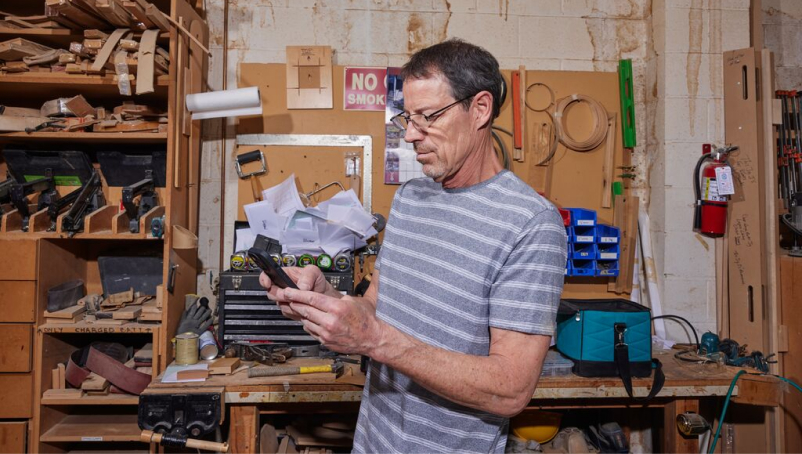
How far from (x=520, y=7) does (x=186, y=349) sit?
8.18ft

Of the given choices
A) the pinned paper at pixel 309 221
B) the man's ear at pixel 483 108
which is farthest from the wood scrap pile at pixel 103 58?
the man's ear at pixel 483 108

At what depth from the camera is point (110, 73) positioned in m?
2.27

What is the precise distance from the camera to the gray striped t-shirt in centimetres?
106

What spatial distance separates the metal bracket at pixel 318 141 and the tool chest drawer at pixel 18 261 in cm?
107

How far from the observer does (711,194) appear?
97.3 inches

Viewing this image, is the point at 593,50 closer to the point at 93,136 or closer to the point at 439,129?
the point at 439,129

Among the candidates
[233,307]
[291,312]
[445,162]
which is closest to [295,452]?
[233,307]

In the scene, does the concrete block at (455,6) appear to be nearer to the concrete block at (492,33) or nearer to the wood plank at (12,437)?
the concrete block at (492,33)

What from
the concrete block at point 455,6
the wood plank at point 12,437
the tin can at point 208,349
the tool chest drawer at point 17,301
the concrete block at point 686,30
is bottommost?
the wood plank at point 12,437

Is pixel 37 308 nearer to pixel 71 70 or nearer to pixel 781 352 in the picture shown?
pixel 71 70

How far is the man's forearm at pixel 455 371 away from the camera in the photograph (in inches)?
37.6

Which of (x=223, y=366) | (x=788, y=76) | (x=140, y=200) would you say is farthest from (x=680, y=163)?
(x=140, y=200)

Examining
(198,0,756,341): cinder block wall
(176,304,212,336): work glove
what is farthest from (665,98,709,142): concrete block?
(176,304,212,336): work glove

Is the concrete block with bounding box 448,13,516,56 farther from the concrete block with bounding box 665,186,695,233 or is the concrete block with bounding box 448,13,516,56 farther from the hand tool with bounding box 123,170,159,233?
the hand tool with bounding box 123,170,159,233
